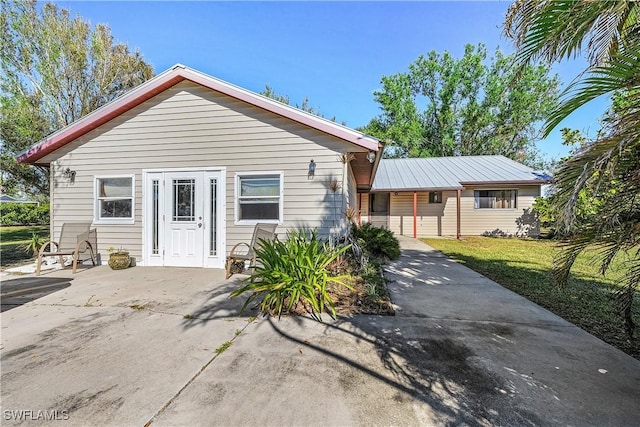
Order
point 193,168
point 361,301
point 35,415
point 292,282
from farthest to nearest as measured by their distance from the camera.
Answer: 1. point 193,168
2. point 361,301
3. point 292,282
4. point 35,415

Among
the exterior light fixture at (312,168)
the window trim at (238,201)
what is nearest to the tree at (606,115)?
the exterior light fixture at (312,168)

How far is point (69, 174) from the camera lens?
24.0 feet

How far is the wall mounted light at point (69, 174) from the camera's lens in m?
7.29

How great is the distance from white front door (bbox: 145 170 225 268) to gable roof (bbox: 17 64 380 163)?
1.78m

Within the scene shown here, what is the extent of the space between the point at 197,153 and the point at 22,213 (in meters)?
22.1

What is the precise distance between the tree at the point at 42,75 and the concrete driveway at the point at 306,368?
11.1 metres

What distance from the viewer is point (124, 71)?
1351cm

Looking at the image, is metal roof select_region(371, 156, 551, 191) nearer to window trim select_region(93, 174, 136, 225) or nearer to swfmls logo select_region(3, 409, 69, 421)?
window trim select_region(93, 174, 136, 225)

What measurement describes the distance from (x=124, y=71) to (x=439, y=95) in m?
24.2

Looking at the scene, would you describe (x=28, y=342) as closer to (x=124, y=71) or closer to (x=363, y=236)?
(x=363, y=236)

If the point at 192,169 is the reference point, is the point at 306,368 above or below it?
below

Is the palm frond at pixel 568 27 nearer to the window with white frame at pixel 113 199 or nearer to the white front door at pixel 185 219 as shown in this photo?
the white front door at pixel 185 219

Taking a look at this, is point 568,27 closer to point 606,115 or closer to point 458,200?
point 606,115

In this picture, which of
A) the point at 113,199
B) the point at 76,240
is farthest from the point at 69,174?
the point at 76,240
